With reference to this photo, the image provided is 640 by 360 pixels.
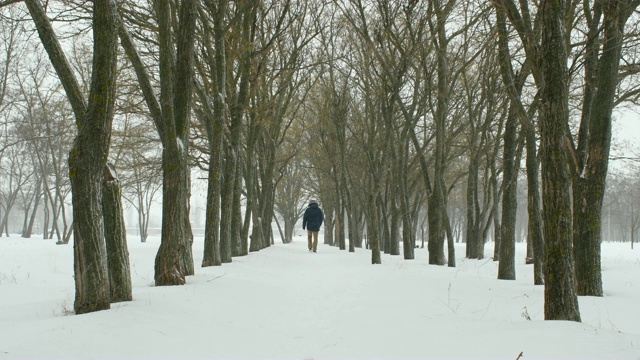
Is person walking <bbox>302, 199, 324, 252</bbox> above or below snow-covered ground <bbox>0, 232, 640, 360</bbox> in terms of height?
above

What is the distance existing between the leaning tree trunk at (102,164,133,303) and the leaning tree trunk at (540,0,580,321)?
15.8 ft

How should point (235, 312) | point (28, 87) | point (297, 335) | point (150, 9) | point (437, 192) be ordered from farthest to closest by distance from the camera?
point (28, 87) < point (437, 192) < point (150, 9) < point (235, 312) < point (297, 335)

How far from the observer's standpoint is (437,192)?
45.1 feet

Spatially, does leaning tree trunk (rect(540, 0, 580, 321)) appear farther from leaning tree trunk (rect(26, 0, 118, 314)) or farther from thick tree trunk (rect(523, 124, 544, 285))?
leaning tree trunk (rect(26, 0, 118, 314))

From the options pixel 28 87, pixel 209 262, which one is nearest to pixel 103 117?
pixel 209 262

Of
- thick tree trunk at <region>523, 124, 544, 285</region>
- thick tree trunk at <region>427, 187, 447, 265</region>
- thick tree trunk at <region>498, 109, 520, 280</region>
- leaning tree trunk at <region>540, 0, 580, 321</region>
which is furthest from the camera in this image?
thick tree trunk at <region>427, 187, 447, 265</region>

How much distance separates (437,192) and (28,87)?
23.8m

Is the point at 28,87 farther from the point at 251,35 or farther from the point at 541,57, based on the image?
the point at 541,57

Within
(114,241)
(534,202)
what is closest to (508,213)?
(534,202)

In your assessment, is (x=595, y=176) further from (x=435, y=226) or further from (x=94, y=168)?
(x=94, y=168)

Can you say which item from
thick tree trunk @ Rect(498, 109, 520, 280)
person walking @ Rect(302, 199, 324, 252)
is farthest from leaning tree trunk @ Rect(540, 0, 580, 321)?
person walking @ Rect(302, 199, 324, 252)

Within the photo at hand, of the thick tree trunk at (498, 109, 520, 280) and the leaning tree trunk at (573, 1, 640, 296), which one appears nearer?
the leaning tree trunk at (573, 1, 640, 296)

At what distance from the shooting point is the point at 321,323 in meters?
5.47

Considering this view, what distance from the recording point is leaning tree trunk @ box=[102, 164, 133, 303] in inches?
226
